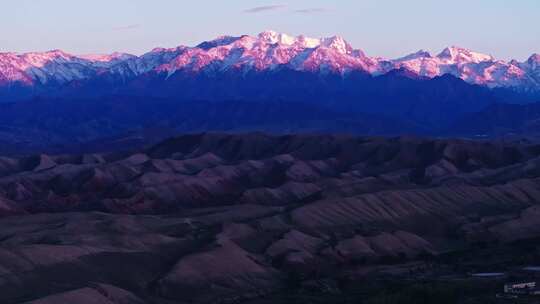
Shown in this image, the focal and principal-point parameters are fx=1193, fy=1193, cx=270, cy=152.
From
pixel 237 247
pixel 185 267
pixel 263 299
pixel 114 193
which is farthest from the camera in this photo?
pixel 114 193

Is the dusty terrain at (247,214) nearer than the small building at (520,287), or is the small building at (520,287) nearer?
the small building at (520,287)

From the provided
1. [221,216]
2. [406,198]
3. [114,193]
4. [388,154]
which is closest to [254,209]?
[221,216]

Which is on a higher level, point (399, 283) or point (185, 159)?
point (399, 283)

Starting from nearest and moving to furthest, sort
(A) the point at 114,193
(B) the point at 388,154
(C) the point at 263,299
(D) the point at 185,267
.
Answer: (C) the point at 263,299
(D) the point at 185,267
(A) the point at 114,193
(B) the point at 388,154

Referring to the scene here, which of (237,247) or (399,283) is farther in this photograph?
(237,247)

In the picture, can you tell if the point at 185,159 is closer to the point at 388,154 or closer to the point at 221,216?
the point at 388,154

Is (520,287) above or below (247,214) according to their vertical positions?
above

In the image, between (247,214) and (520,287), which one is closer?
(520,287)

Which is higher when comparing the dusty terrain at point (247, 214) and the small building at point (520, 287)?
the small building at point (520, 287)
